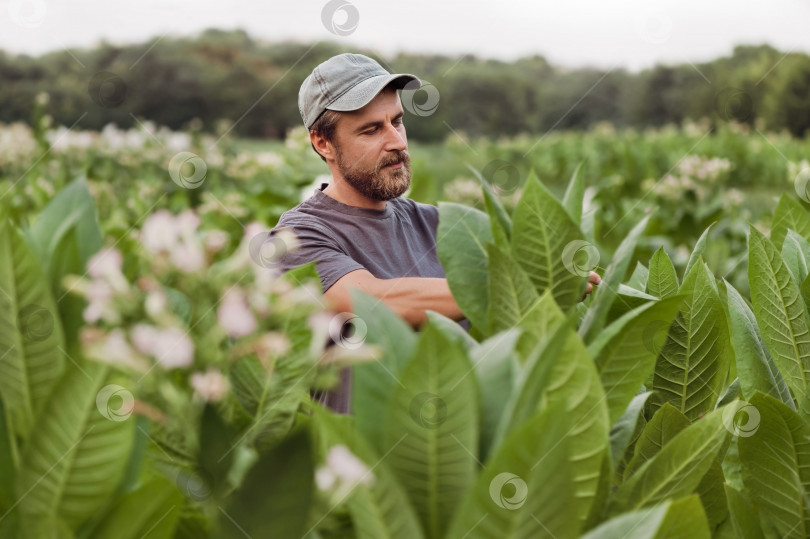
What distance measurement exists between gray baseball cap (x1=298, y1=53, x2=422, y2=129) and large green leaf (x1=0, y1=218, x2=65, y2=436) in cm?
182

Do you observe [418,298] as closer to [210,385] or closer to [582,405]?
[582,405]

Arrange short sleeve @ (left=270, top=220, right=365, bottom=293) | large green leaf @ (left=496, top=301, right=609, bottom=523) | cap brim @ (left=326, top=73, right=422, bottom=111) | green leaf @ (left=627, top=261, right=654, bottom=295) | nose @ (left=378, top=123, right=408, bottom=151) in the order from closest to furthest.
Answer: large green leaf @ (left=496, top=301, right=609, bottom=523), green leaf @ (left=627, top=261, right=654, bottom=295), short sleeve @ (left=270, top=220, right=365, bottom=293), cap brim @ (left=326, top=73, right=422, bottom=111), nose @ (left=378, top=123, right=408, bottom=151)

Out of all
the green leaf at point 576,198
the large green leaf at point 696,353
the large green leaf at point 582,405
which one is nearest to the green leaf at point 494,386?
the large green leaf at point 582,405

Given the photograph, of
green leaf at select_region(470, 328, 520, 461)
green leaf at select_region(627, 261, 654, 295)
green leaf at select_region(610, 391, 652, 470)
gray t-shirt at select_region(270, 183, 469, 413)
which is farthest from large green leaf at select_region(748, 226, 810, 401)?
gray t-shirt at select_region(270, 183, 469, 413)

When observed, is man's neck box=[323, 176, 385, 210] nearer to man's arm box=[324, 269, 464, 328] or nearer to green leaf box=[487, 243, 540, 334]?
man's arm box=[324, 269, 464, 328]

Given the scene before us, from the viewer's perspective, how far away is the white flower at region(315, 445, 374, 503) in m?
0.71

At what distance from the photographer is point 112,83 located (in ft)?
7.63

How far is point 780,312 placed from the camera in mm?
1408

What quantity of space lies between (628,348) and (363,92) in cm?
175

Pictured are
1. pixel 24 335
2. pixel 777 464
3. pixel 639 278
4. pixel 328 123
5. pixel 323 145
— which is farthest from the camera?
pixel 323 145

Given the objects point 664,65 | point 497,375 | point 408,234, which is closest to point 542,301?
point 497,375

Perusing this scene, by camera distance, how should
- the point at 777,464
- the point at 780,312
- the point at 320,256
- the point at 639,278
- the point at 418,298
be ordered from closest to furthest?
1. the point at 777,464
2. the point at 780,312
3. the point at 639,278
4. the point at 418,298
5. the point at 320,256

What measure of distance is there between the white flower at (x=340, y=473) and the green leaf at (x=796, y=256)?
1.13 metres

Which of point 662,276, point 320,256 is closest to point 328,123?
point 320,256
